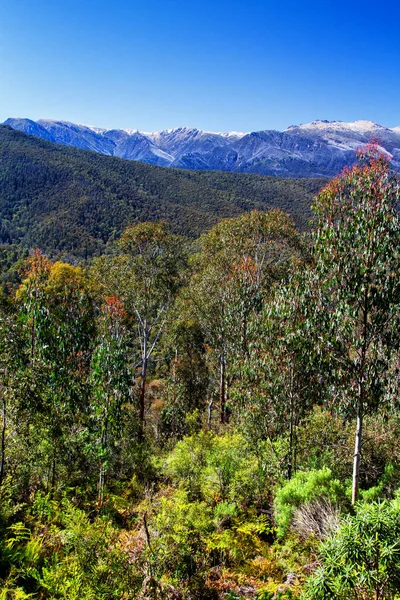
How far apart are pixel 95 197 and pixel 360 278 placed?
128 metres

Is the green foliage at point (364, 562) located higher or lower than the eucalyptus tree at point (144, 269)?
lower

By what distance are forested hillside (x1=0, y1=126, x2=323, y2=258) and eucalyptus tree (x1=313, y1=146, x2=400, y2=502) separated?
8371cm

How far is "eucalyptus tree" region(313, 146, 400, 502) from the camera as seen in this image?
7359 mm

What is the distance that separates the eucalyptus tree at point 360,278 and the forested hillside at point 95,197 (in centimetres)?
8371

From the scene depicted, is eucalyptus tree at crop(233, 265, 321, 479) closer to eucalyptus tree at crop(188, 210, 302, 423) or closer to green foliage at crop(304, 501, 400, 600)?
green foliage at crop(304, 501, 400, 600)

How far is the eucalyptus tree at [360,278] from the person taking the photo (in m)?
7.36

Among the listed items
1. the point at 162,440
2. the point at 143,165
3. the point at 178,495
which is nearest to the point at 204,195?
the point at 143,165

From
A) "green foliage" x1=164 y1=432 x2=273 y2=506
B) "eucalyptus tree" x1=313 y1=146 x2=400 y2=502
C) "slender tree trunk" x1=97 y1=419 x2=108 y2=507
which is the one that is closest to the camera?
"eucalyptus tree" x1=313 y1=146 x2=400 y2=502

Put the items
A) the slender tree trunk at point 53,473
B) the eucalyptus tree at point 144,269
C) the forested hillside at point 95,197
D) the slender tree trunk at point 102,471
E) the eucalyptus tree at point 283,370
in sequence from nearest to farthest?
the eucalyptus tree at point 283,370, the slender tree trunk at point 53,473, the slender tree trunk at point 102,471, the eucalyptus tree at point 144,269, the forested hillside at point 95,197

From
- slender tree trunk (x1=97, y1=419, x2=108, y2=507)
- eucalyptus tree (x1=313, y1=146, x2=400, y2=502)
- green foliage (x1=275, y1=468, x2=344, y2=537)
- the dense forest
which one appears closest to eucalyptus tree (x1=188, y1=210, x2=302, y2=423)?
the dense forest

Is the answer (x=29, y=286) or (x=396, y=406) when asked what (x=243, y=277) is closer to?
(x=29, y=286)

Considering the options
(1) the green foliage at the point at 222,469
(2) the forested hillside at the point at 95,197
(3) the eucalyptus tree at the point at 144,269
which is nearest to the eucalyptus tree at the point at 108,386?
(1) the green foliage at the point at 222,469

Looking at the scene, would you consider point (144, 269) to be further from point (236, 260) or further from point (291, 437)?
point (291, 437)

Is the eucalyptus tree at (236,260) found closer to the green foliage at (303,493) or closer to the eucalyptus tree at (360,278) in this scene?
the green foliage at (303,493)
